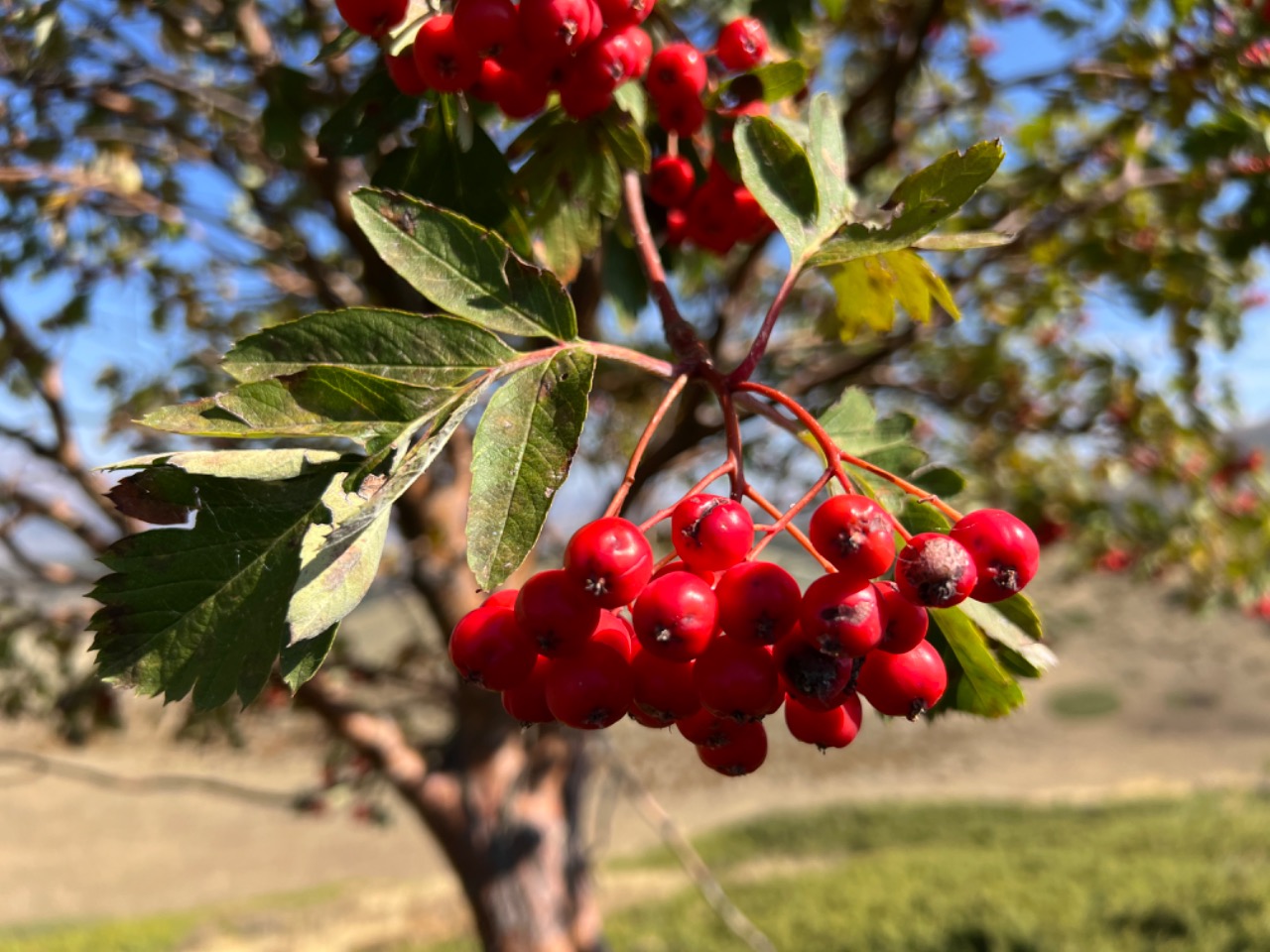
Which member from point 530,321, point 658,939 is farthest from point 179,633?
point 658,939

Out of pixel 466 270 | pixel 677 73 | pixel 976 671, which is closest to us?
pixel 466 270

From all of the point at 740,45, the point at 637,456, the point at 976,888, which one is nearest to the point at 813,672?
the point at 637,456

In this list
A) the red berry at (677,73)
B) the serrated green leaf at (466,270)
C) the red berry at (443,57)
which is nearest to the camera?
the serrated green leaf at (466,270)

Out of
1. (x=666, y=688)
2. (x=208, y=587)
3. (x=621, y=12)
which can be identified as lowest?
(x=666, y=688)

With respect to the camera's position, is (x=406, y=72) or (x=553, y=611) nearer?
(x=553, y=611)

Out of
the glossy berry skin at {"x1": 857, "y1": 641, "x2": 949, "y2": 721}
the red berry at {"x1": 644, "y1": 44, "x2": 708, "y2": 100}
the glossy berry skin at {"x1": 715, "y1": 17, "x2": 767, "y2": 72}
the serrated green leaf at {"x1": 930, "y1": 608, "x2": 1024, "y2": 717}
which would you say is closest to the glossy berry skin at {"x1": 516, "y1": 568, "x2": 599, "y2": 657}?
the glossy berry skin at {"x1": 857, "y1": 641, "x2": 949, "y2": 721}

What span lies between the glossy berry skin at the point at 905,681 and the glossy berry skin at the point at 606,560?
29cm

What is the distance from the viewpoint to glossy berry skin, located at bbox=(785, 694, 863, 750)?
100 centimetres

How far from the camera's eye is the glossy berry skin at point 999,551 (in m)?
0.93

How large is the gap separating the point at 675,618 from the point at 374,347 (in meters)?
0.41

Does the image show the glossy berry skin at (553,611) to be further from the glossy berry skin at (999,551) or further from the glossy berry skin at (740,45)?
the glossy berry skin at (740,45)

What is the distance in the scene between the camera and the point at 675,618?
90 cm

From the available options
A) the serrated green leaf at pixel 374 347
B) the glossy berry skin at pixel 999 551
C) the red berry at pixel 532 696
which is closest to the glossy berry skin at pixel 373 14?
the serrated green leaf at pixel 374 347

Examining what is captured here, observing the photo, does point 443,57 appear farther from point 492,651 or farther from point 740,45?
point 492,651
